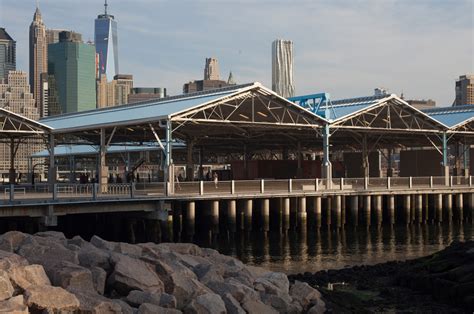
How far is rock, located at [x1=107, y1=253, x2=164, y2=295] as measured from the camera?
17.5 meters

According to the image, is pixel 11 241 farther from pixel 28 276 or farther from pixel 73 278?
pixel 73 278

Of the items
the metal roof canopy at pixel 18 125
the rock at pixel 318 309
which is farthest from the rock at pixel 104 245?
the metal roof canopy at pixel 18 125

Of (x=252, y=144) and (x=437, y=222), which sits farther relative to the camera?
(x=252, y=144)

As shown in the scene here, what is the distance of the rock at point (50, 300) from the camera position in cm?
1508

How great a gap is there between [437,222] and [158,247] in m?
35.1

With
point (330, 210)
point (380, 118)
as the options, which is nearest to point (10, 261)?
point (330, 210)

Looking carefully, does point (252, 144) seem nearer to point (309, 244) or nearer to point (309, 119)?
point (309, 119)

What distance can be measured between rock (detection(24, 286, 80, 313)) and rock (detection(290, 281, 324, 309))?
7.22 metres

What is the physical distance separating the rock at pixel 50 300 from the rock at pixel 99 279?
1.71 meters

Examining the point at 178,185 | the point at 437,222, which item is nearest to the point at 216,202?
the point at 178,185

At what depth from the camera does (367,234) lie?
152ft

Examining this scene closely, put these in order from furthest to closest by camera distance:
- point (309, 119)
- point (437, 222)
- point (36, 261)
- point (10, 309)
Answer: point (437, 222), point (309, 119), point (36, 261), point (10, 309)

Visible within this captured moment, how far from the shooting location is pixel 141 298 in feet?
55.4

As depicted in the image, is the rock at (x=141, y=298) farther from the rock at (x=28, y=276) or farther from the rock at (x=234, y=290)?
the rock at (x=234, y=290)
